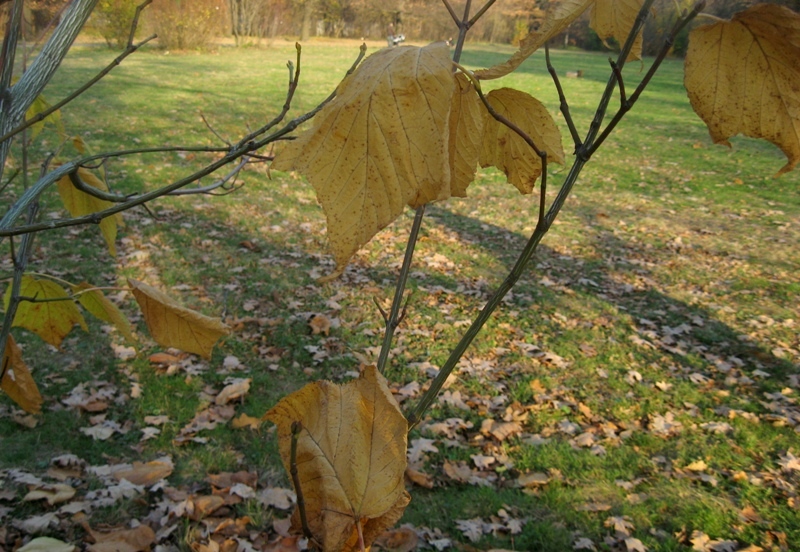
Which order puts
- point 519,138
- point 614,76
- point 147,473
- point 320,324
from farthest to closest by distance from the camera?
point 320,324 < point 147,473 < point 519,138 < point 614,76

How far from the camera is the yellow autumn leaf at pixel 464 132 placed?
58cm

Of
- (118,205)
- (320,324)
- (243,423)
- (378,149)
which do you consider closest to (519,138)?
(378,149)

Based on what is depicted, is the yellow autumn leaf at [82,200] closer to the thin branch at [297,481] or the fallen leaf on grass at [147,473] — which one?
the thin branch at [297,481]

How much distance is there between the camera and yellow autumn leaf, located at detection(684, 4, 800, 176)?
591 millimetres

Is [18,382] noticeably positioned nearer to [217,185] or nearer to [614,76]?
[217,185]

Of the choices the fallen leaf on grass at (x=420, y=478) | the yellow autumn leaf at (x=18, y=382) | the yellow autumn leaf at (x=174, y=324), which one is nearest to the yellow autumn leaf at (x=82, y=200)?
the yellow autumn leaf at (x=18, y=382)

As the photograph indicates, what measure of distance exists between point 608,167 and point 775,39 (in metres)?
11.0

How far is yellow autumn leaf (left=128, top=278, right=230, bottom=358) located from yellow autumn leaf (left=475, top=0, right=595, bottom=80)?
70 cm

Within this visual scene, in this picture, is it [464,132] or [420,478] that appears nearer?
[464,132]

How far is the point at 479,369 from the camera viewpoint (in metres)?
4.50

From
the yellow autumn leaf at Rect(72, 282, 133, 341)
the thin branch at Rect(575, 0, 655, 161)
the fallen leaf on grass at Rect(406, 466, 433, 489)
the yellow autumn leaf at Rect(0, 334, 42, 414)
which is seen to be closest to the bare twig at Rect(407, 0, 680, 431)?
the thin branch at Rect(575, 0, 655, 161)

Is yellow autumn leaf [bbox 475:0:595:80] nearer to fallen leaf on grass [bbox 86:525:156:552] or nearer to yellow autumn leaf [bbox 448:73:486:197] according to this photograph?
yellow autumn leaf [bbox 448:73:486:197]

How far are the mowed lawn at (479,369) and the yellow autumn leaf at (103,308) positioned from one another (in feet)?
3.05

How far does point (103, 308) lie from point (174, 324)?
1.18ft
